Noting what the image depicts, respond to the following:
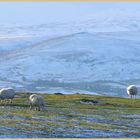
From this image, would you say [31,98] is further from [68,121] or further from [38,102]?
[68,121]

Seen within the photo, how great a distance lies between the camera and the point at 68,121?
58.4 m

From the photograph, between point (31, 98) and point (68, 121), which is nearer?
point (68, 121)

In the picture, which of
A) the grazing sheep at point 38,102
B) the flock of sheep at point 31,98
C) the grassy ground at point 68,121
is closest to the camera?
the grassy ground at point 68,121

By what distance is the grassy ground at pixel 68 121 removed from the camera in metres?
51.5

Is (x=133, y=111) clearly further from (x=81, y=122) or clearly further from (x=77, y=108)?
(x=81, y=122)

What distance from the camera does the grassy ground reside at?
2029 inches

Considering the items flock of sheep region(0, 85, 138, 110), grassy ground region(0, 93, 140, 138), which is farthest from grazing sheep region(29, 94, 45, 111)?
grassy ground region(0, 93, 140, 138)

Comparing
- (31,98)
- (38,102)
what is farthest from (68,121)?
(31,98)

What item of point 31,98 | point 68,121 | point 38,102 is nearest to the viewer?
point 68,121

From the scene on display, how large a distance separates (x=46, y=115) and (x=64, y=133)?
10.8 m

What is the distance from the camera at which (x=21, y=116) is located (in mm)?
59469

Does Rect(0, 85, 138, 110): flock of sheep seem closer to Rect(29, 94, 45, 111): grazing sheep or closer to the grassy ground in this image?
Rect(29, 94, 45, 111): grazing sheep

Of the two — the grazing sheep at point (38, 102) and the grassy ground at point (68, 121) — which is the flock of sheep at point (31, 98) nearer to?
the grazing sheep at point (38, 102)

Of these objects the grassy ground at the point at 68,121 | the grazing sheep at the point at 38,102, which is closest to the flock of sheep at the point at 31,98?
the grazing sheep at the point at 38,102
